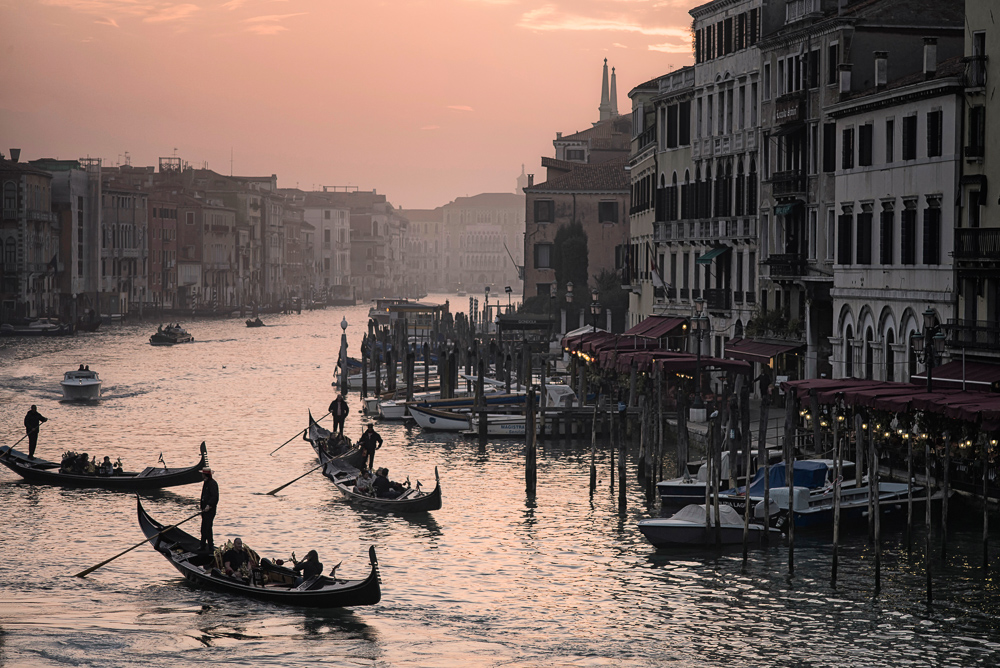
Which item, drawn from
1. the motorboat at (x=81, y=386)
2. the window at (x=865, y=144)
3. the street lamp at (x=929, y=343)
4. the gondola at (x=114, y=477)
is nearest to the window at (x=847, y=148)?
the window at (x=865, y=144)

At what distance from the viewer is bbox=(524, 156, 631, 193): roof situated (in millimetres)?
74875

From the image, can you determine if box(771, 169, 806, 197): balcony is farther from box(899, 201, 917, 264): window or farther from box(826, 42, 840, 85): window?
box(899, 201, 917, 264): window

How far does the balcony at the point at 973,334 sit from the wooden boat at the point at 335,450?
1202 cm

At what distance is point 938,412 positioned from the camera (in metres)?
23.0

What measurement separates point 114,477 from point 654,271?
20946 millimetres

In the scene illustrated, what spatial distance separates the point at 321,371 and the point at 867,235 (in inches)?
1569

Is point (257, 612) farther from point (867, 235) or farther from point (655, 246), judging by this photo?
point (655, 246)

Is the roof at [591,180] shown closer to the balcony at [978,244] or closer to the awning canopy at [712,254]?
the awning canopy at [712,254]

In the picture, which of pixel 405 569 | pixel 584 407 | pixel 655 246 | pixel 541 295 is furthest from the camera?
pixel 541 295

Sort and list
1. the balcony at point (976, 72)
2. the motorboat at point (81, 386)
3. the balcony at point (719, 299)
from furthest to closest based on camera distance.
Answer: the motorboat at point (81, 386), the balcony at point (719, 299), the balcony at point (976, 72)

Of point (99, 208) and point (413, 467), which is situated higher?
point (99, 208)

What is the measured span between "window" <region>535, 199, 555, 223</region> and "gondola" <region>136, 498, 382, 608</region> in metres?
54.9

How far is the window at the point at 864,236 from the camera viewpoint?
31484mm

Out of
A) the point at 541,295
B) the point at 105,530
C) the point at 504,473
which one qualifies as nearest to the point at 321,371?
the point at 541,295
